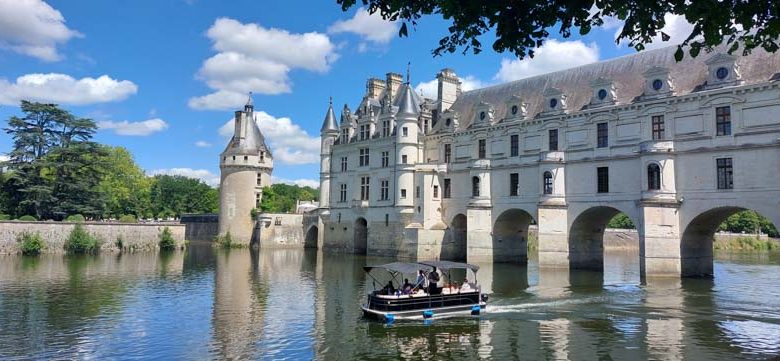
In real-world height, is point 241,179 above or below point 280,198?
above

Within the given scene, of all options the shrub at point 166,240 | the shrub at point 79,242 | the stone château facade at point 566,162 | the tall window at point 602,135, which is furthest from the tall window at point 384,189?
the shrub at point 79,242

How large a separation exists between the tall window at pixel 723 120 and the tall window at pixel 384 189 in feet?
84.4

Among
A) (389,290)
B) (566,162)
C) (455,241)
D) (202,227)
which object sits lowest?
(389,290)

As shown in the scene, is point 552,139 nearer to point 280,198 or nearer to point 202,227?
point 202,227

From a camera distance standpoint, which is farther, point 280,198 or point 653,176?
point 280,198

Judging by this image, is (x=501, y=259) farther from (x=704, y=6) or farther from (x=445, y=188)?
(x=704, y=6)

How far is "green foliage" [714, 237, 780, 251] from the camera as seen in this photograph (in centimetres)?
6297

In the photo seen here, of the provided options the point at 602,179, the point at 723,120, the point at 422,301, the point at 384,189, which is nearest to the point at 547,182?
the point at 602,179

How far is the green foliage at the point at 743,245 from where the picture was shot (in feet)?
207

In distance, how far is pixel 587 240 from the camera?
36.7m

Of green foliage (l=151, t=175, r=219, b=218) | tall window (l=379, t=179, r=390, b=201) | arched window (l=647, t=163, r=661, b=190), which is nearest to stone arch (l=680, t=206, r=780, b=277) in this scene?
arched window (l=647, t=163, r=661, b=190)

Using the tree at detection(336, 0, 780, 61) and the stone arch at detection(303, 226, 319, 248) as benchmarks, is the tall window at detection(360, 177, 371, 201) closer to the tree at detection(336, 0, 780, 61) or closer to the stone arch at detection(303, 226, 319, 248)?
the stone arch at detection(303, 226, 319, 248)

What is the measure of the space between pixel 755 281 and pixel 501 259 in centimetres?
1527

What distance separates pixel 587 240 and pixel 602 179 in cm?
483
